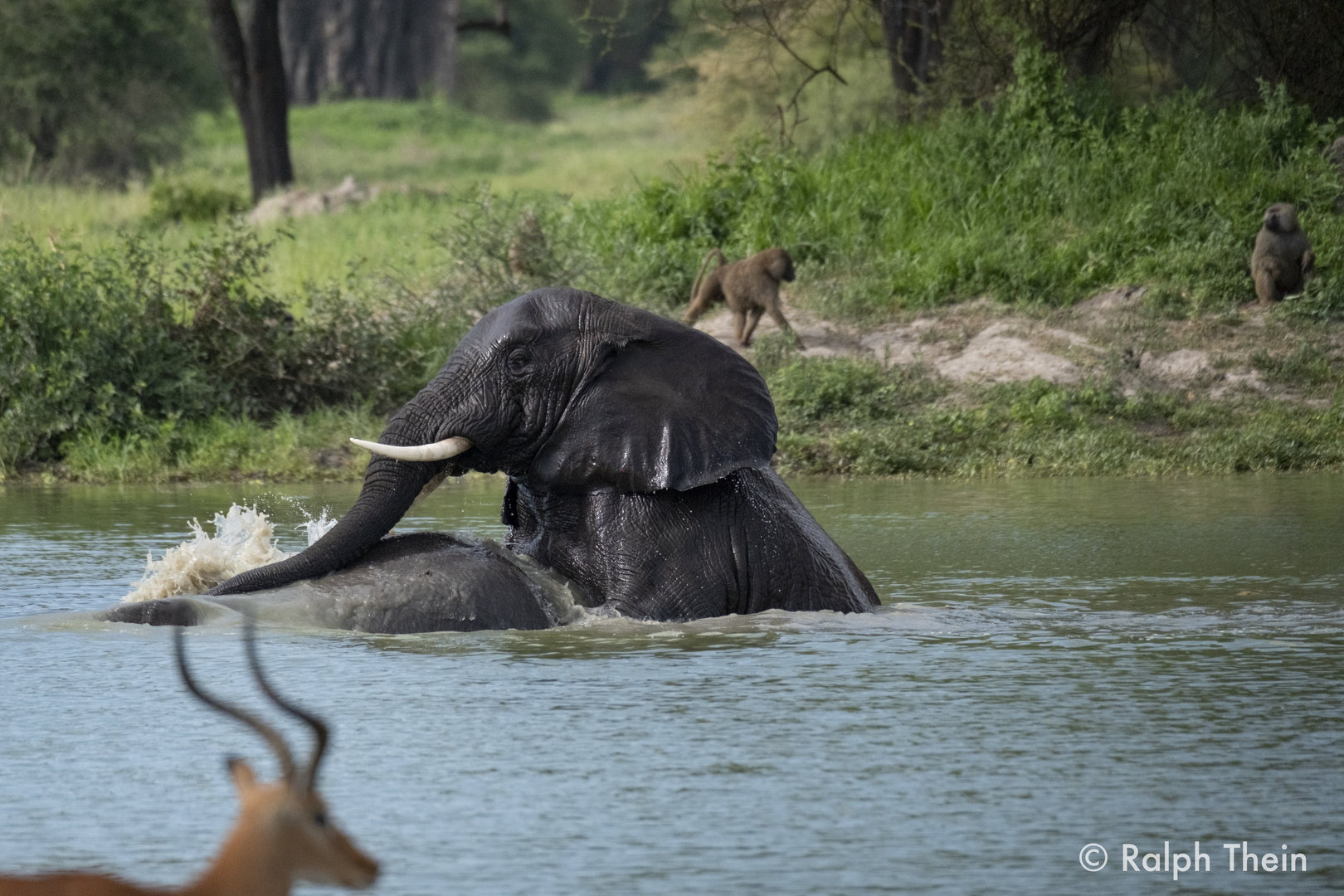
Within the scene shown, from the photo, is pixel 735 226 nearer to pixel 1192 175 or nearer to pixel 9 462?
pixel 1192 175

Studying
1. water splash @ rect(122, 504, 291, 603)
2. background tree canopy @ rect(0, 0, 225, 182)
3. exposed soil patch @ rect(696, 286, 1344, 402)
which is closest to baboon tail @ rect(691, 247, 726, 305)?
exposed soil patch @ rect(696, 286, 1344, 402)

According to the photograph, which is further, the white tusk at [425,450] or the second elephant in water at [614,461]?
the second elephant in water at [614,461]

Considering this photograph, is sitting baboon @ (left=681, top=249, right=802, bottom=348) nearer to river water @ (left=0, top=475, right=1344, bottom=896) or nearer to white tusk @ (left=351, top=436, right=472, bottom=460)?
river water @ (left=0, top=475, right=1344, bottom=896)

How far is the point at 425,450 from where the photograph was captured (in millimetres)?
6746

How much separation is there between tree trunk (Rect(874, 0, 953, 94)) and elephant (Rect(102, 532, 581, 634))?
1297 centimetres

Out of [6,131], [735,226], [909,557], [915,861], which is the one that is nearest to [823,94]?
[735,226]

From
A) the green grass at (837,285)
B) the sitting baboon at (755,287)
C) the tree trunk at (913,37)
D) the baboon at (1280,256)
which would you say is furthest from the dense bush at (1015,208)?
the tree trunk at (913,37)

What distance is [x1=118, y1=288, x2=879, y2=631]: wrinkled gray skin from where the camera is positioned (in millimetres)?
6828

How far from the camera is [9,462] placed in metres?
13.1

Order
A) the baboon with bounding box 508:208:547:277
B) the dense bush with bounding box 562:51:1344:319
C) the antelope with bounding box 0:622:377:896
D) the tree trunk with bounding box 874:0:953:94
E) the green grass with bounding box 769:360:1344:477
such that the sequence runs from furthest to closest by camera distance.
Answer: the tree trunk with bounding box 874:0:953:94 < the dense bush with bounding box 562:51:1344:319 < the baboon with bounding box 508:208:547:277 < the green grass with bounding box 769:360:1344:477 < the antelope with bounding box 0:622:377:896

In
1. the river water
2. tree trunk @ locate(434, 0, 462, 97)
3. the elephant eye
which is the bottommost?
the river water

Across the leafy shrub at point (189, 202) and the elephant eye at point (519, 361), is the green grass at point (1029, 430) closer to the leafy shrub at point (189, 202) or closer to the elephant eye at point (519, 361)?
the elephant eye at point (519, 361)

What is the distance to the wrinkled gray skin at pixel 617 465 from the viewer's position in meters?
6.83

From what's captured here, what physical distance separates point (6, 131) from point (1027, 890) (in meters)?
32.9
